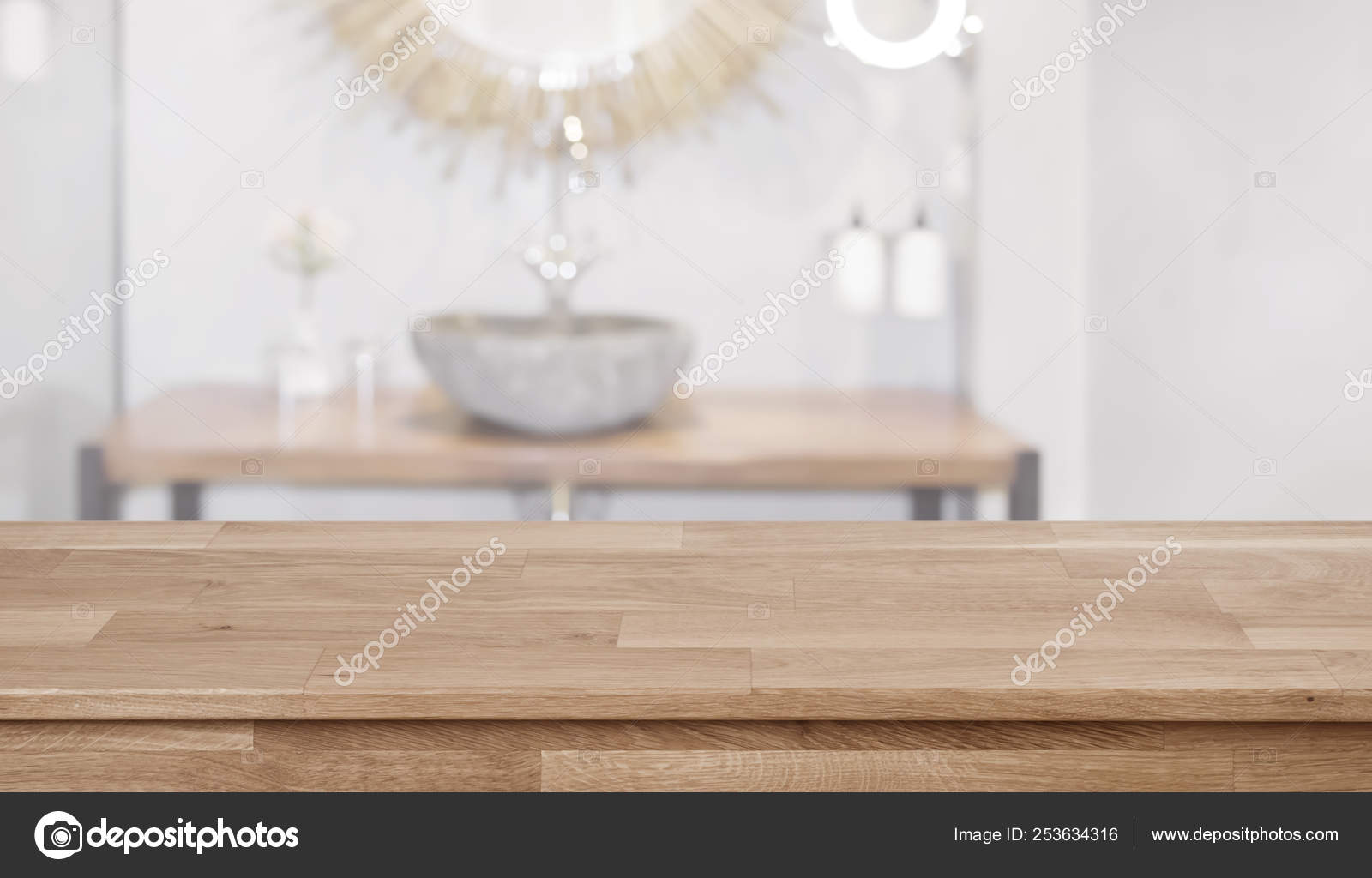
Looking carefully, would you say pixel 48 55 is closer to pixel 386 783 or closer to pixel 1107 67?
pixel 386 783

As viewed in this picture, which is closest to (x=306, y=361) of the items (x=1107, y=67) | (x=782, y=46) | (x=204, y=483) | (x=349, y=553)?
(x=204, y=483)

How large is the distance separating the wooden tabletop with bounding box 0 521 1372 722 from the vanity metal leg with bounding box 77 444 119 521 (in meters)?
0.15

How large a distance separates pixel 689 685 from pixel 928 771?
0.45ft

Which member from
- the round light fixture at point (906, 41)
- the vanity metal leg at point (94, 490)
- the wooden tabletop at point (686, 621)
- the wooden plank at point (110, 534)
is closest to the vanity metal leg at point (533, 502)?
the wooden tabletop at point (686, 621)

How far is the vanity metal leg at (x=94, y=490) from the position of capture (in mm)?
1263

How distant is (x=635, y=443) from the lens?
4.02 feet

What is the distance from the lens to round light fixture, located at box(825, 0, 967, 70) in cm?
118

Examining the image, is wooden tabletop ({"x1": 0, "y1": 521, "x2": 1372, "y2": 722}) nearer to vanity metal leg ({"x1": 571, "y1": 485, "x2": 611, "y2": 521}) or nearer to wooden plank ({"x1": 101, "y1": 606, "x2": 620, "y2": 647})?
wooden plank ({"x1": 101, "y1": 606, "x2": 620, "y2": 647})

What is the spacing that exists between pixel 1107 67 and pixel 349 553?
73 cm

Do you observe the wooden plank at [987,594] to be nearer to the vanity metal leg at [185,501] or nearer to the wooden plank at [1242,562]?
the wooden plank at [1242,562]

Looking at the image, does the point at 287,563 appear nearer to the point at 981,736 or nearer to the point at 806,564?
the point at 806,564

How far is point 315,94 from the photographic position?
1196 millimetres
